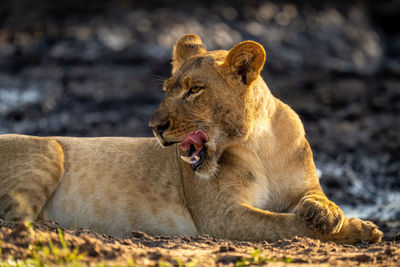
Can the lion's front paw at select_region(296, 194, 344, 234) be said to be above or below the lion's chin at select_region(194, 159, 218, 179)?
above

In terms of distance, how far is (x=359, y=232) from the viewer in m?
4.45

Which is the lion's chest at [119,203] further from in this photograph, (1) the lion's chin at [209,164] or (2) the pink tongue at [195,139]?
(2) the pink tongue at [195,139]

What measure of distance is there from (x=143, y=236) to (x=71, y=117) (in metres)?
6.76

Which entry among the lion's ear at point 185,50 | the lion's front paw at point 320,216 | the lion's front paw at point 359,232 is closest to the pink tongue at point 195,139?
the lion's front paw at point 320,216

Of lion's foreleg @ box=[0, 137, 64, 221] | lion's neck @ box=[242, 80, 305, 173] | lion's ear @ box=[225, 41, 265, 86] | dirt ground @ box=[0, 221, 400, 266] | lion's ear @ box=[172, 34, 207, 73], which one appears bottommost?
lion's foreleg @ box=[0, 137, 64, 221]

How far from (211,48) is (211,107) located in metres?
8.39

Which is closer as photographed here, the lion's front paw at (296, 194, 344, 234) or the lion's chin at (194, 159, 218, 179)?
the lion's front paw at (296, 194, 344, 234)

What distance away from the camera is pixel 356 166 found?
8.97 meters

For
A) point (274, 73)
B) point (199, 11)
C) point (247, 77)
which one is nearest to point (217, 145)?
point (247, 77)

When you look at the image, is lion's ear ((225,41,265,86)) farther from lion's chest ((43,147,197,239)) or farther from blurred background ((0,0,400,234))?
blurred background ((0,0,400,234))

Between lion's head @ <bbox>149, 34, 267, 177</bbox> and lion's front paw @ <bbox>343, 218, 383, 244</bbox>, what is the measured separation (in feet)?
3.55

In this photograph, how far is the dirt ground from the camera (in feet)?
10.7

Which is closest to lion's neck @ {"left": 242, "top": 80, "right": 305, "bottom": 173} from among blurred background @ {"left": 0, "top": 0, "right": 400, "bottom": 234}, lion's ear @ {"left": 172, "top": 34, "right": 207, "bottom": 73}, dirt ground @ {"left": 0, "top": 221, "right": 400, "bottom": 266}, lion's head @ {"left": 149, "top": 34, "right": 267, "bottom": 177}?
lion's head @ {"left": 149, "top": 34, "right": 267, "bottom": 177}

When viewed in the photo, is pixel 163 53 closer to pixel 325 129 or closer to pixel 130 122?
pixel 130 122
